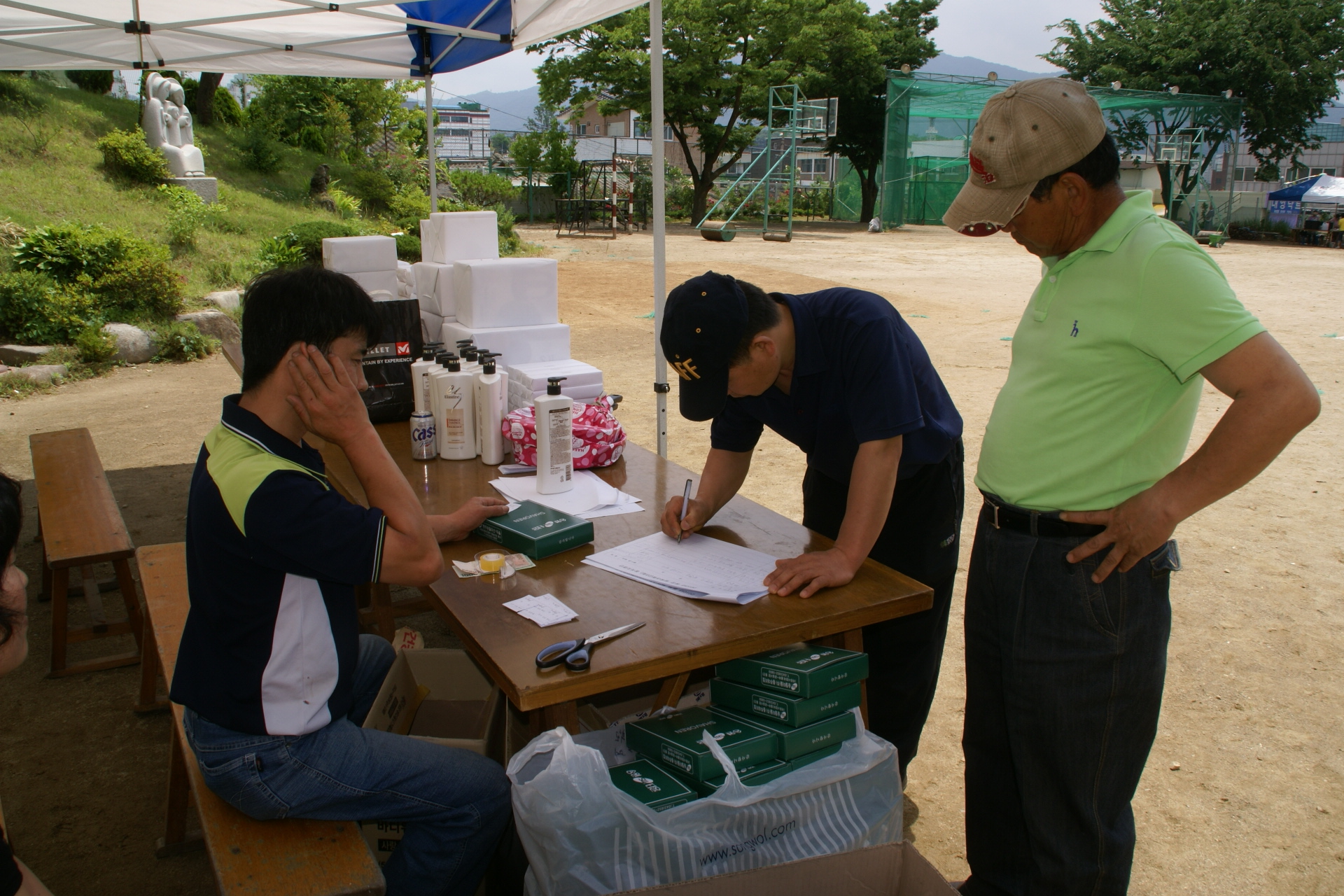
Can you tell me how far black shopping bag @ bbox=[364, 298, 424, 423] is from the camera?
11.0ft

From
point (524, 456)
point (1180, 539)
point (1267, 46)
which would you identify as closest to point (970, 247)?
point (1267, 46)

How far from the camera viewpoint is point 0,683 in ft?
11.4

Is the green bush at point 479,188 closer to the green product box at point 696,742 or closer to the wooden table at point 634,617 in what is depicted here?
the wooden table at point 634,617

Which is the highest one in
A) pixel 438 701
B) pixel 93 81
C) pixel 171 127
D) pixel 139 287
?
pixel 93 81

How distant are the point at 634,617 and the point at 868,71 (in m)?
31.6

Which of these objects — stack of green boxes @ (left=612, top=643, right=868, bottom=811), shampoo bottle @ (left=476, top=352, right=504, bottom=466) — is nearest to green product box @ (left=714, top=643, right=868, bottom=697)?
stack of green boxes @ (left=612, top=643, right=868, bottom=811)

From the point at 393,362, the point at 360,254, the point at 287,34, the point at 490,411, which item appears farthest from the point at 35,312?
the point at 490,411

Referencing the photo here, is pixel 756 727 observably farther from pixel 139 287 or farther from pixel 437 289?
pixel 139 287

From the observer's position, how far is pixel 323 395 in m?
1.71

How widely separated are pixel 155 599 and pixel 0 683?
123 centimetres

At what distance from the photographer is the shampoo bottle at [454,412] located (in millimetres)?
2900

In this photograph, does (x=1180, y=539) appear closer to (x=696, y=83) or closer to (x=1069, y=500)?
(x=1069, y=500)

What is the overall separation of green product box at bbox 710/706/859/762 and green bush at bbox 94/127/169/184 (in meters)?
15.4

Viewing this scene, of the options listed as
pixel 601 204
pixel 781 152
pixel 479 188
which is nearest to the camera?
pixel 479 188
